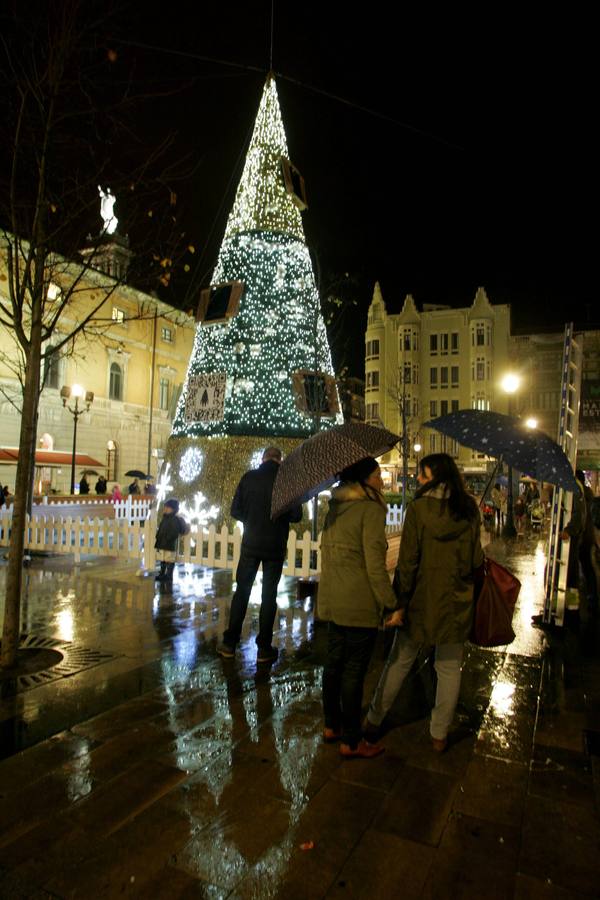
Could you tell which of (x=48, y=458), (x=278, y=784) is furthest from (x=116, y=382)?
(x=278, y=784)

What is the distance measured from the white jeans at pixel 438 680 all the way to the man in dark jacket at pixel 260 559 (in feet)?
5.72

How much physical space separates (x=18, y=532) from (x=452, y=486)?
4.14 m

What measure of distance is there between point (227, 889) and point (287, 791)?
762 mm

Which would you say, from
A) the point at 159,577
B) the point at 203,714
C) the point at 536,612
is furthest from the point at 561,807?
the point at 159,577

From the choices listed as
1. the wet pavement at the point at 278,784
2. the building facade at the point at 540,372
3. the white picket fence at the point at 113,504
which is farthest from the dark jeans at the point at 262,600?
the building facade at the point at 540,372

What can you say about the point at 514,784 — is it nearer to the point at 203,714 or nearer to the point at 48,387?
the point at 203,714

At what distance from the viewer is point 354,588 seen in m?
3.36

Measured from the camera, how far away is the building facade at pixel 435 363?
52.1 m

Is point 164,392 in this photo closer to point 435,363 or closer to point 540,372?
point 435,363

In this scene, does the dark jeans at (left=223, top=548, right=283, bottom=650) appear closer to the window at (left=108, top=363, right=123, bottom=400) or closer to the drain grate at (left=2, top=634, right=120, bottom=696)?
the drain grate at (left=2, top=634, right=120, bottom=696)

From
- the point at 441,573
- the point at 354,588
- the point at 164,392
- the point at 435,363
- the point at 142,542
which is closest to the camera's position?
the point at 354,588

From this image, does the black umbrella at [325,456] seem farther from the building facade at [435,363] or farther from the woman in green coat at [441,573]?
the building facade at [435,363]

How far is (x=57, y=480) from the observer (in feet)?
108

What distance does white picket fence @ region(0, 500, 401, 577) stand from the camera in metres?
8.32
